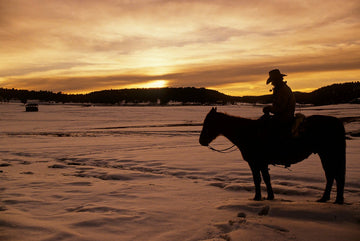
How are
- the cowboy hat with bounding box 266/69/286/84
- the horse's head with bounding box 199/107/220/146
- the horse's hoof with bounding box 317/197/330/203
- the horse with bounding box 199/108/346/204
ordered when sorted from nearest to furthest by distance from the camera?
the horse with bounding box 199/108/346/204, the horse's hoof with bounding box 317/197/330/203, the cowboy hat with bounding box 266/69/286/84, the horse's head with bounding box 199/107/220/146

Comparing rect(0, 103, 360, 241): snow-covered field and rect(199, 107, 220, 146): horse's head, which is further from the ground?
rect(199, 107, 220, 146): horse's head

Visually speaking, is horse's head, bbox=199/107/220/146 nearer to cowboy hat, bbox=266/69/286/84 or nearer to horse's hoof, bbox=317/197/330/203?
cowboy hat, bbox=266/69/286/84

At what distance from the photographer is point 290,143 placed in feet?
20.3

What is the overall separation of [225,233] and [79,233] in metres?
2.37

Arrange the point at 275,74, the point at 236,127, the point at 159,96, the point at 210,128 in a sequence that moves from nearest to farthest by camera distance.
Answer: the point at 275,74 < the point at 236,127 < the point at 210,128 < the point at 159,96

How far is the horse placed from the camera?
600 cm

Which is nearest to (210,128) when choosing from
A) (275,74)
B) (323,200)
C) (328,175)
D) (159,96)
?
(275,74)

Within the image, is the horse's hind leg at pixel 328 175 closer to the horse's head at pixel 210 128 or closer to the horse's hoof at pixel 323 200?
the horse's hoof at pixel 323 200

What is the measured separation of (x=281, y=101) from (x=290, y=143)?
922mm

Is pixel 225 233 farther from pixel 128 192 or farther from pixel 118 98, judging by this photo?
pixel 118 98

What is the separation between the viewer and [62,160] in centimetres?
1205

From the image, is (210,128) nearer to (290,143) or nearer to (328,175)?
(290,143)

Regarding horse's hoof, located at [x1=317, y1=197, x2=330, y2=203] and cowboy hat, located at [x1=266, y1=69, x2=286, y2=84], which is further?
cowboy hat, located at [x1=266, y1=69, x2=286, y2=84]

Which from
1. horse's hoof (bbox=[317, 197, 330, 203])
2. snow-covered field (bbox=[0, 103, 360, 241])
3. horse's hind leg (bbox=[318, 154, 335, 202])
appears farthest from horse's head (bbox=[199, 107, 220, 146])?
horse's hoof (bbox=[317, 197, 330, 203])
